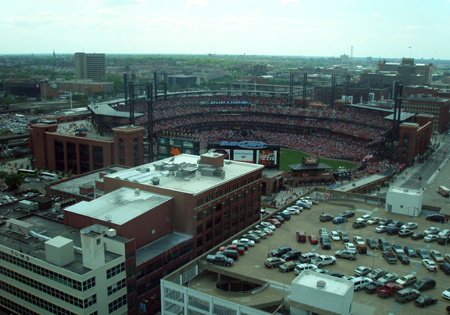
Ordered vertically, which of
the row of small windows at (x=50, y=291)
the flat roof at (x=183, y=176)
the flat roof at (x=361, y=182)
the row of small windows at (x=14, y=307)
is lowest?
the row of small windows at (x=14, y=307)

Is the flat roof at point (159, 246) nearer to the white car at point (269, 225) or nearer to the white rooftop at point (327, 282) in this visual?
the white car at point (269, 225)

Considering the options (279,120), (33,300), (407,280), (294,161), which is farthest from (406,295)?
(279,120)

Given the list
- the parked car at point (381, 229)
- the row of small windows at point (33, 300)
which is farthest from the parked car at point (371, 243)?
the row of small windows at point (33, 300)

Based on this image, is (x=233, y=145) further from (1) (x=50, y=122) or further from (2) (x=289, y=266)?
(2) (x=289, y=266)

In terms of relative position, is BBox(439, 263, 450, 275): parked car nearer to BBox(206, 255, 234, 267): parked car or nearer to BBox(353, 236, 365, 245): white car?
BBox(353, 236, 365, 245): white car

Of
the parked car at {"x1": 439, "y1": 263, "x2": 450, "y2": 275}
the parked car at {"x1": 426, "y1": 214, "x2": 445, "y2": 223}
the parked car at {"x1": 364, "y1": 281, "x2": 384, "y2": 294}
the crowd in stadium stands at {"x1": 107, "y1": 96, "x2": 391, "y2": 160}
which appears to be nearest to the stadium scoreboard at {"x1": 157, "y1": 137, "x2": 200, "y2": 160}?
the crowd in stadium stands at {"x1": 107, "y1": 96, "x2": 391, "y2": 160}

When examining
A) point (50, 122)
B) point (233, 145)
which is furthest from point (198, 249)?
point (50, 122)
